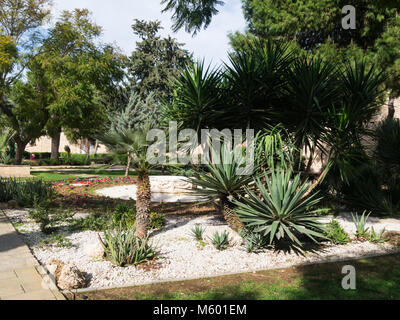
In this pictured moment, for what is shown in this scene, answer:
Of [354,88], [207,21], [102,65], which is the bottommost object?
[354,88]

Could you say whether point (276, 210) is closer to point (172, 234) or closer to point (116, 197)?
point (172, 234)

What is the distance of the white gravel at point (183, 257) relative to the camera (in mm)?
4652

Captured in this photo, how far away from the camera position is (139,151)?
564 cm

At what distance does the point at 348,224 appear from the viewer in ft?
25.3

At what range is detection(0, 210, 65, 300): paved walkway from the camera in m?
3.73

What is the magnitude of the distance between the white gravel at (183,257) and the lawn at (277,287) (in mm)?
257

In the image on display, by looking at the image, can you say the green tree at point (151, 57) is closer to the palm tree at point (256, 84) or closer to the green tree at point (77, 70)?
the green tree at point (77, 70)

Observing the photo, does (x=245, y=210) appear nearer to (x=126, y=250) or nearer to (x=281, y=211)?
(x=281, y=211)

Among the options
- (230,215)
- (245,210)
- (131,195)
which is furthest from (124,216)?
(131,195)

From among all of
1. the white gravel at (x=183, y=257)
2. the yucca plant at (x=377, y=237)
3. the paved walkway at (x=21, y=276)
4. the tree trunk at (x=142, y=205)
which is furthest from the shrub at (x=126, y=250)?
the yucca plant at (x=377, y=237)

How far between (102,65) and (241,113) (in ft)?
55.7

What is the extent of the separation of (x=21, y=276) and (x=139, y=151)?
2.50 m

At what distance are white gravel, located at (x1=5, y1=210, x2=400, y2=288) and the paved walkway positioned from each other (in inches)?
9.8
